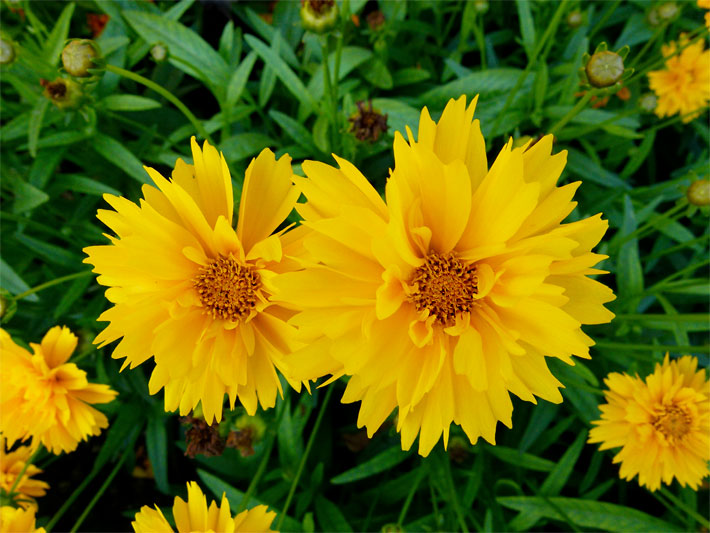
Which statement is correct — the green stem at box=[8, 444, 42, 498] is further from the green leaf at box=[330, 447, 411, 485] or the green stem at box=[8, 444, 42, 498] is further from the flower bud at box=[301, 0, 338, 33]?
the flower bud at box=[301, 0, 338, 33]

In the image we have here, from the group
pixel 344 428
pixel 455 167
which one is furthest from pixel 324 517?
pixel 455 167

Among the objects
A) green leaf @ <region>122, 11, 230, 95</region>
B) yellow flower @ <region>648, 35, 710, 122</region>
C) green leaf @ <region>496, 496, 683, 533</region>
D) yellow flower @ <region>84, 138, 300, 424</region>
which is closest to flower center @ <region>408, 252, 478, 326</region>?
yellow flower @ <region>84, 138, 300, 424</region>

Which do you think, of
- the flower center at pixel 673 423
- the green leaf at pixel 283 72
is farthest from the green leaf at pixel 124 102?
the flower center at pixel 673 423

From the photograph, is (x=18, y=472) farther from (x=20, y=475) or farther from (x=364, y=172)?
(x=364, y=172)

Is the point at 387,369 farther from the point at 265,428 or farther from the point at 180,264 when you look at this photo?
the point at 265,428

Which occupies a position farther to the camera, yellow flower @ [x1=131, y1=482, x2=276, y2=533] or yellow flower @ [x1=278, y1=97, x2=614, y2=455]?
yellow flower @ [x1=131, y1=482, x2=276, y2=533]

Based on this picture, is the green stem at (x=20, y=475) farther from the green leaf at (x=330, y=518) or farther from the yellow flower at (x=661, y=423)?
the yellow flower at (x=661, y=423)

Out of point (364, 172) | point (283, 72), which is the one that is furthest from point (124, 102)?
point (364, 172)
